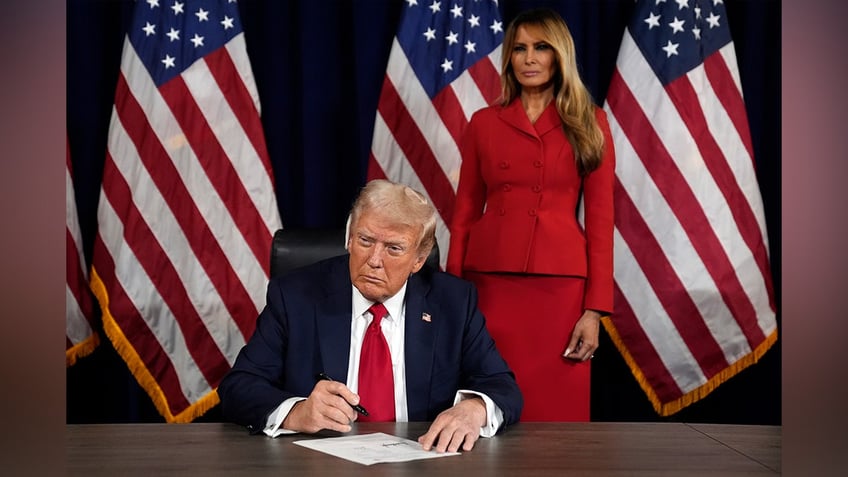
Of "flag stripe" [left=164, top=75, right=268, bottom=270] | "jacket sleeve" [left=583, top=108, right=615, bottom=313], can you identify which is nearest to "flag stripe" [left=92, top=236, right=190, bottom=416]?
"flag stripe" [left=164, top=75, right=268, bottom=270]

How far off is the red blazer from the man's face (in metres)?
0.84

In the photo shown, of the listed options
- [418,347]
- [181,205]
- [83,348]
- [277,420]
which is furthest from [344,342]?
[83,348]

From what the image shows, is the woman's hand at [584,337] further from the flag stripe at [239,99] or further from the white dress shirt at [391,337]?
the flag stripe at [239,99]

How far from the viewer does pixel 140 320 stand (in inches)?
128

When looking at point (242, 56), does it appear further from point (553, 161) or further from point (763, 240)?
point (763, 240)

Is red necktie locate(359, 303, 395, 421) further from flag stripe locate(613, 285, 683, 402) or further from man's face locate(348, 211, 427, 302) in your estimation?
flag stripe locate(613, 285, 683, 402)

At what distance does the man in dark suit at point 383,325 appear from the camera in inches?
72.1

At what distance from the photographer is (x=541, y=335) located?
270cm

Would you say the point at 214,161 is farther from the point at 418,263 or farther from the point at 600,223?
the point at 418,263

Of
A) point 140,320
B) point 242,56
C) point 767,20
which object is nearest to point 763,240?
point 767,20

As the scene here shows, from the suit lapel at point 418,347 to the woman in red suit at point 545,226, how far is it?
784 millimetres
